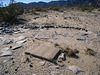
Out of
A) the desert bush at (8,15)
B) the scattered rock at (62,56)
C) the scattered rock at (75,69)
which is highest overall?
the desert bush at (8,15)

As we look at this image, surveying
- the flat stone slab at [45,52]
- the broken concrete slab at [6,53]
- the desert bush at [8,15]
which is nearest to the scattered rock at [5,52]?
the broken concrete slab at [6,53]

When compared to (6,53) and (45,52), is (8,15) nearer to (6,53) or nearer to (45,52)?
(6,53)

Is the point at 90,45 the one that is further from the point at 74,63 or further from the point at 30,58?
the point at 30,58

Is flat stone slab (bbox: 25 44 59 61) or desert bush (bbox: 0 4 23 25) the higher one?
desert bush (bbox: 0 4 23 25)

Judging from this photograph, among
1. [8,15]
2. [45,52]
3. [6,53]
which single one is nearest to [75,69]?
[45,52]

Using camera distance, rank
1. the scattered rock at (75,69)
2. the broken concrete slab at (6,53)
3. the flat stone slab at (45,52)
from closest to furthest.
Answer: the scattered rock at (75,69) → the flat stone slab at (45,52) → the broken concrete slab at (6,53)

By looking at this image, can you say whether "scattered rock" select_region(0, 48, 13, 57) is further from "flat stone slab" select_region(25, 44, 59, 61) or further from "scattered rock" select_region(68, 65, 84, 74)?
"scattered rock" select_region(68, 65, 84, 74)

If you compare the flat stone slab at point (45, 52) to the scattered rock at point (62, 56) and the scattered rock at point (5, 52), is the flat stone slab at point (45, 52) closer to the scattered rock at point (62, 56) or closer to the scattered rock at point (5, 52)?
the scattered rock at point (62, 56)

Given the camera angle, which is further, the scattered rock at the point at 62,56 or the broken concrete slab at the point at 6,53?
the broken concrete slab at the point at 6,53

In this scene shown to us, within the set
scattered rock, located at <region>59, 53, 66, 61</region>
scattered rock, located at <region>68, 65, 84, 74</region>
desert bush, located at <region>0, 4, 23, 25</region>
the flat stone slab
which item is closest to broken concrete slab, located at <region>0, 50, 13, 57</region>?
the flat stone slab

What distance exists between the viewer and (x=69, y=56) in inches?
135

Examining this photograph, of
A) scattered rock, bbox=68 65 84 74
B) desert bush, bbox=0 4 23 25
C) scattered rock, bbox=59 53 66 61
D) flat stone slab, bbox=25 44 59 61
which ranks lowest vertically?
scattered rock, bbox=68 65 84 74

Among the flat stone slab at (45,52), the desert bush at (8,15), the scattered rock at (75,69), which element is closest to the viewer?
the scattered rock at (75,69)

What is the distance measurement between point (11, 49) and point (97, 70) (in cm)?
312
